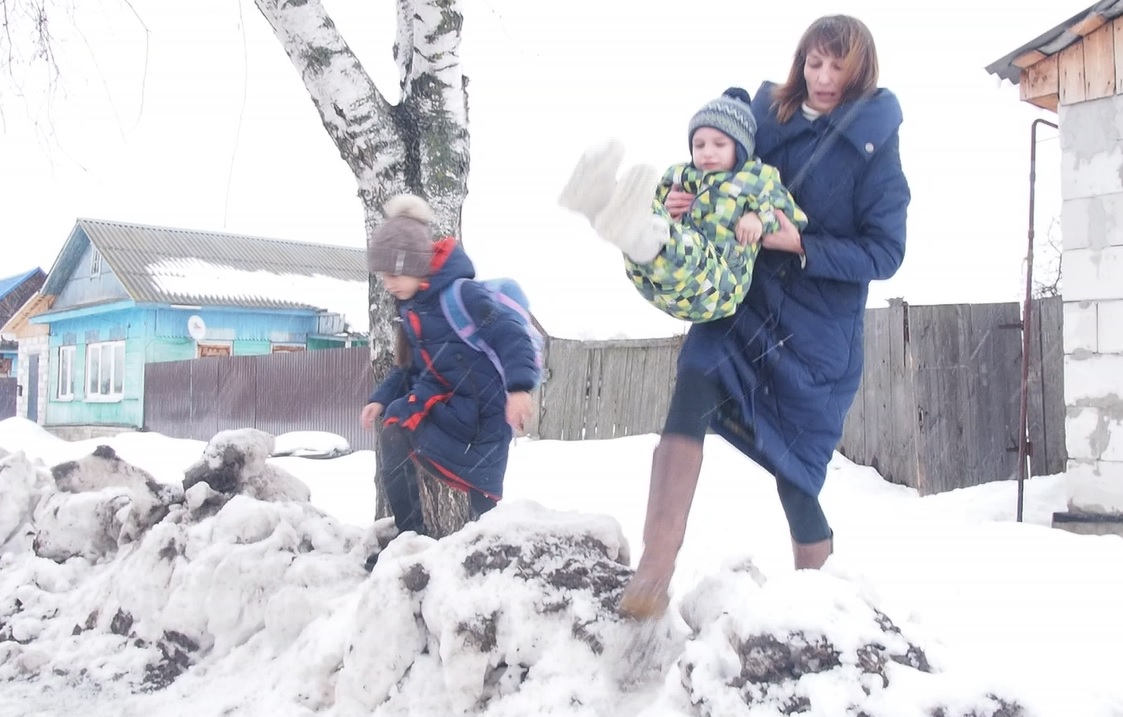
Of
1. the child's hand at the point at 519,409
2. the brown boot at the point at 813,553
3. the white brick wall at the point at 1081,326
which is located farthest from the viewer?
the white brick wall at the point at 1081,326

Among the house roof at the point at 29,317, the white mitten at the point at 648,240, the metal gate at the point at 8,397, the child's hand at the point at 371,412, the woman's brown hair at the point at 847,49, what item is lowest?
the metal gate at the point at 8,397

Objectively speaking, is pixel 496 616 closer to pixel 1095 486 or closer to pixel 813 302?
pixel 813 302

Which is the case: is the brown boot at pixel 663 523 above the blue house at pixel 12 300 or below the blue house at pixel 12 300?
below

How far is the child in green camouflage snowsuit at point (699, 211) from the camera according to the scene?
6.08ft

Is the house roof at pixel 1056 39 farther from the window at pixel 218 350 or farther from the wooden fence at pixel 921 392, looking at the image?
the window at pixel 218 350

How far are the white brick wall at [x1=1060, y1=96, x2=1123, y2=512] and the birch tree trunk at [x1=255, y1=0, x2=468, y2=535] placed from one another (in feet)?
12.5

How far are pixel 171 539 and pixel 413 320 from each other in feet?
4.10

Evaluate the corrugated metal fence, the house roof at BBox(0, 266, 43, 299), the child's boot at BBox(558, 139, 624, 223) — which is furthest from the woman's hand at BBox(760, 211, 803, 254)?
the house roof at BBox(0, 266, 43, 299)

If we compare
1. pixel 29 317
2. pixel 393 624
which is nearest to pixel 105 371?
pixel 29 317

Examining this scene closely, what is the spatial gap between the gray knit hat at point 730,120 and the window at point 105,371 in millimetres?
20543

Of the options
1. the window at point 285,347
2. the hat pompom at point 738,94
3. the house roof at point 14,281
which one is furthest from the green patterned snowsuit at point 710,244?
the house roof at point 14,281

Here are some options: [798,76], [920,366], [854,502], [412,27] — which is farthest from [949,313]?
[798,76]

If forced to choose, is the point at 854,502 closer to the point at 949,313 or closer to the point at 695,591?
the point at 949,313

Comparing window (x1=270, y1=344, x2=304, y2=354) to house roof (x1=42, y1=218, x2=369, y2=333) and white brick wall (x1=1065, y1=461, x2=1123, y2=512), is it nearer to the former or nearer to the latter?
house roof (x1=42, y1=218, x2=369, y2=333)
